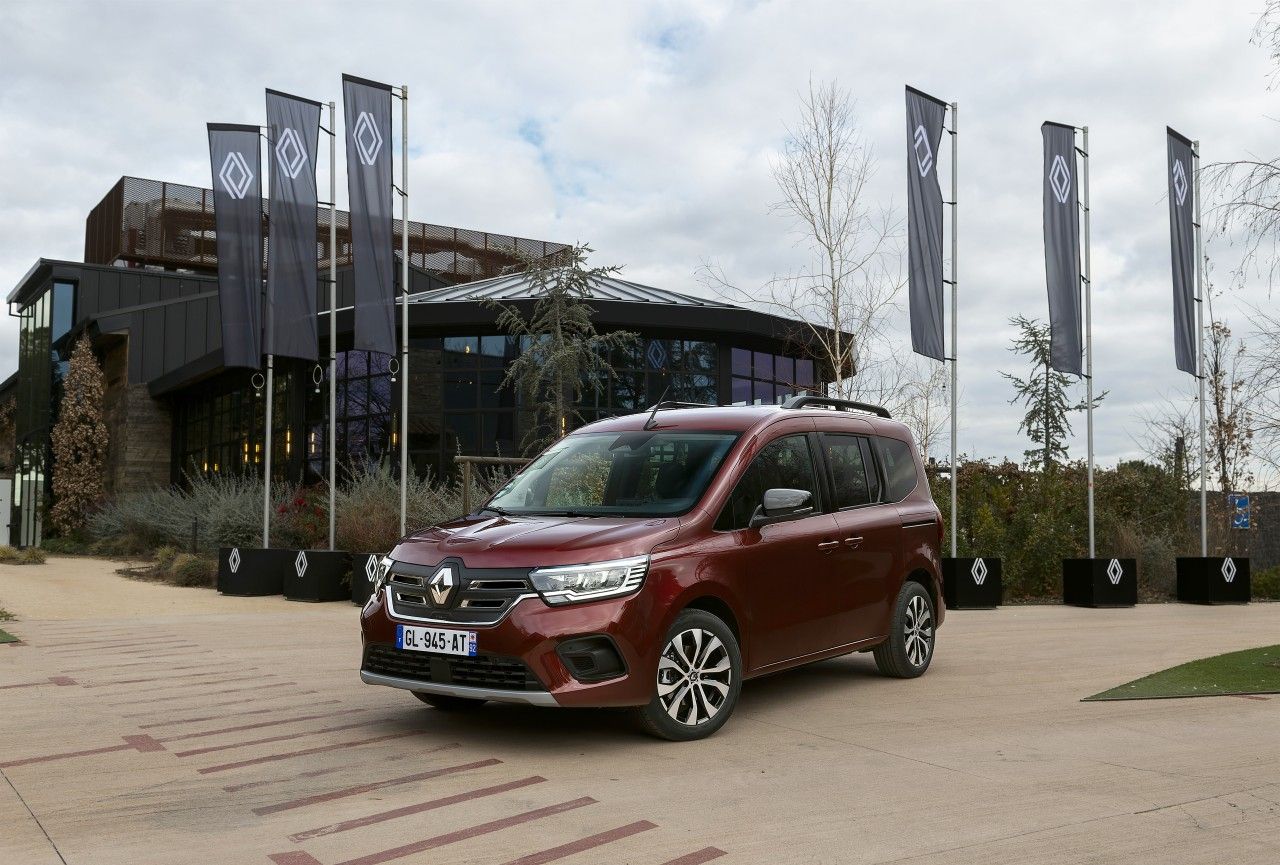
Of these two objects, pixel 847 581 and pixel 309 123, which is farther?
pixel 309 123

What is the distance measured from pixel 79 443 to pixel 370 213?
2313cm

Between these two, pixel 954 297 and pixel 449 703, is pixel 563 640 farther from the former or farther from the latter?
pixel 954 297

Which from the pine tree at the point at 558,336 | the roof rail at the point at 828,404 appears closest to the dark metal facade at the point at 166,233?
the pine tree at the point at 558,336

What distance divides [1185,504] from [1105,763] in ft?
55.3

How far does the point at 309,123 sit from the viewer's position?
1642cm

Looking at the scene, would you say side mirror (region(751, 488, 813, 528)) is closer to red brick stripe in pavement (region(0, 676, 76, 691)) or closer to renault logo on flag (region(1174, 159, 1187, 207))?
red brick stripe in pavement (region(0, 676, 76, 691))

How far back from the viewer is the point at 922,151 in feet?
54.1

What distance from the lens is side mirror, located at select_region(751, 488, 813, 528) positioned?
6.36 metres

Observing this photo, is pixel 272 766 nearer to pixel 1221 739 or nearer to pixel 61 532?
pixel 1221 739

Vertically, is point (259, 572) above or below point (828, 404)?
below

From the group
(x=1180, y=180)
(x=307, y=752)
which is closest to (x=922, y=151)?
(x=1180, y=180)

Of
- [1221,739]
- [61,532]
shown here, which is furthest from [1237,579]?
[61,532]

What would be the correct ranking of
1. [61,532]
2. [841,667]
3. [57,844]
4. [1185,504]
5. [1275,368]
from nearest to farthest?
[57,844] < [841,667] < [1275,368] < [1185,504] < [61,532]

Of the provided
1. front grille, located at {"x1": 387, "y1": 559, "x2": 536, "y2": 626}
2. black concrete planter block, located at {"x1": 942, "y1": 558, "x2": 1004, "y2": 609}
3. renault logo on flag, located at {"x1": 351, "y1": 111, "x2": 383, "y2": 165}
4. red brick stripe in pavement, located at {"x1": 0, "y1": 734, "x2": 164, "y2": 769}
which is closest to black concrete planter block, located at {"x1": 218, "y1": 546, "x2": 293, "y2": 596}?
renault logo on flag, located at {"x1": 351, "y1": 111, "x2": 383, "y2": 165}
